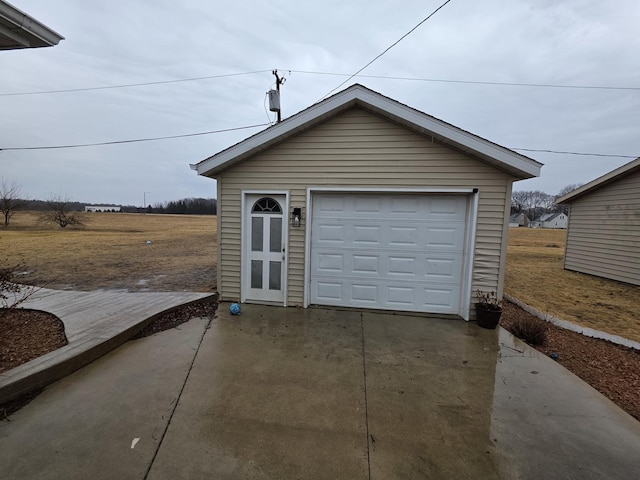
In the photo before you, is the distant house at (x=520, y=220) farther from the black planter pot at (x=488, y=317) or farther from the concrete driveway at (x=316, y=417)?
the concrete driveway at (x=316, y=417)

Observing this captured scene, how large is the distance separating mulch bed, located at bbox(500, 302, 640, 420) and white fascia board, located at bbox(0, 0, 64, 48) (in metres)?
7.85

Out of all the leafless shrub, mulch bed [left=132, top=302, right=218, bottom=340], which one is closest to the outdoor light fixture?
mulch bed [left=132, top=302, right=218, bottom=340]

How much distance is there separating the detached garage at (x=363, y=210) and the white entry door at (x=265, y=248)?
0.02 m

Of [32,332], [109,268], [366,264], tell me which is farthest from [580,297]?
[109,268]

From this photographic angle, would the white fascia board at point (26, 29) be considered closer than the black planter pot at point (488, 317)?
Yes

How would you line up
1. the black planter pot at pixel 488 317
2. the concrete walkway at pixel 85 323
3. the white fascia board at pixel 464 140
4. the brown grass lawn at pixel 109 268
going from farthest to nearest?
the brown grass lawn at pixel 109 268 → the black planter pot at pixel 488 317 → the white fascia board at pixel 464 140 → the concrete walkway at pixel 85 323

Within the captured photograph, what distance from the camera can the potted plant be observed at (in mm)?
5180

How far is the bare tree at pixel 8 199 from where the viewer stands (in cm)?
2686

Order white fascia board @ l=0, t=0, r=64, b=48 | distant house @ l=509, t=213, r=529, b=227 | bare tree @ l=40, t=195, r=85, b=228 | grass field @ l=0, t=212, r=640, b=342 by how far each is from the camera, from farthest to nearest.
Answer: distant house @ l=509, t=213, r=529, b=227 < bare tree @ l=40, t=195, r=85, b=228 < grass field @ l=0, t=212, r=640, b=342 < white fascia board @ l=0, t=0, r=64, b=48

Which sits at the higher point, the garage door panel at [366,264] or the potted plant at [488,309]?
the garage door panel at [366,264]

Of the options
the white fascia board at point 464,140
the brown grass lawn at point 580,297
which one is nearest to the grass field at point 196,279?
the brown grass lawn at point 580,297

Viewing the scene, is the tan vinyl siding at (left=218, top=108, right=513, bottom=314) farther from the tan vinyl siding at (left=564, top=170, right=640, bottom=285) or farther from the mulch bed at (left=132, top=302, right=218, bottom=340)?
the tan vinyl siding at (left=564, top=170, right=640, bottom=285)

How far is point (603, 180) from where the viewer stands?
10.4 meters

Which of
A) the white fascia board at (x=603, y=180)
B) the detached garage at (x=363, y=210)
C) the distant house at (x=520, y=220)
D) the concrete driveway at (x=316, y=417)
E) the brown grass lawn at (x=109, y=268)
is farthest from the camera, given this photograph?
the distant house at (x=520, y=220)
